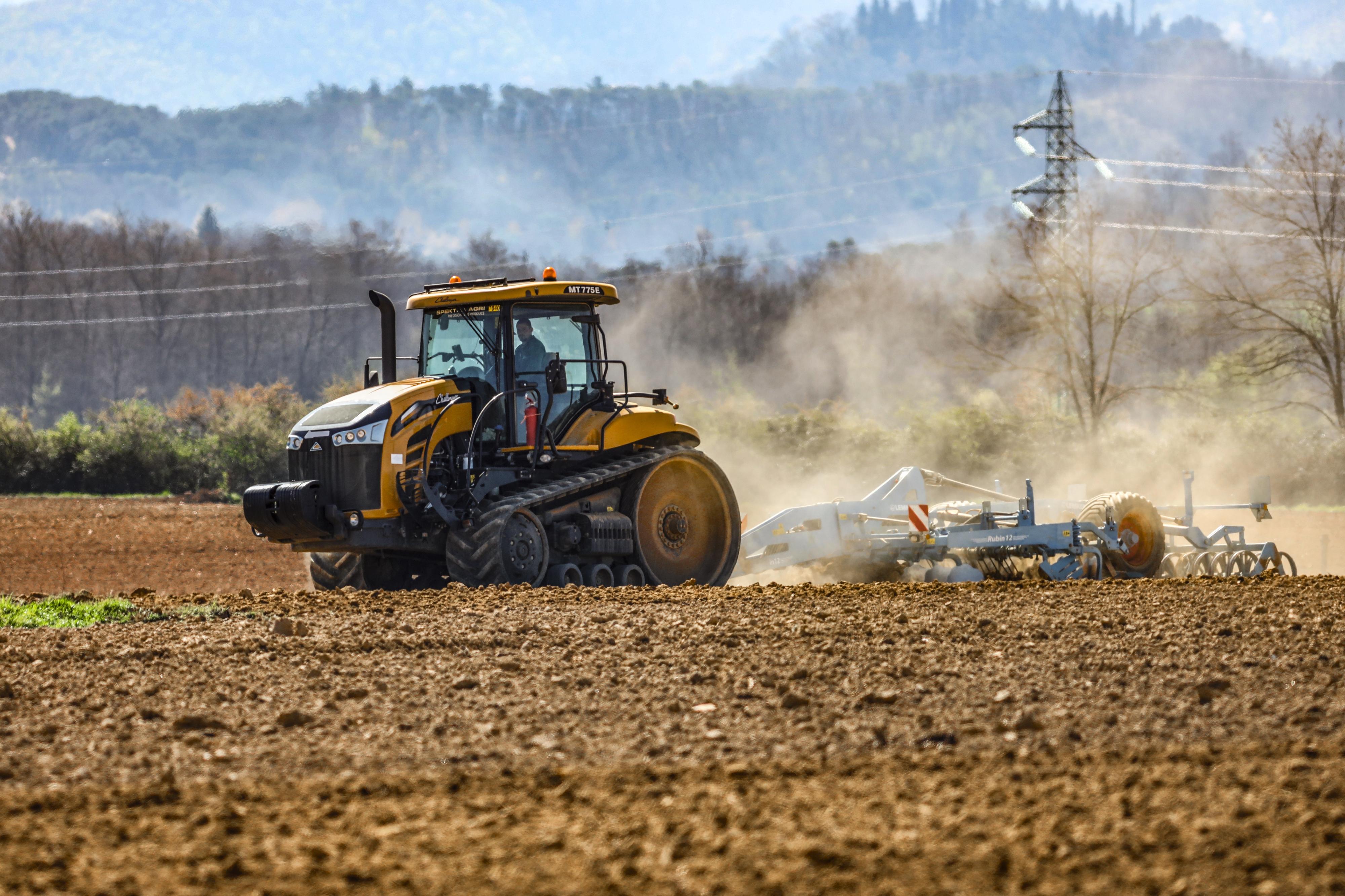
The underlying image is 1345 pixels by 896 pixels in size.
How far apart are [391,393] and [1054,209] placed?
33345 millimetres

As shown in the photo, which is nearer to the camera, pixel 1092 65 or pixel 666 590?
pixel 666 590

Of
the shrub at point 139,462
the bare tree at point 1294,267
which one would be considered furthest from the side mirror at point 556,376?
the shrub at point 139,462

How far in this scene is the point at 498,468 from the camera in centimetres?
1268

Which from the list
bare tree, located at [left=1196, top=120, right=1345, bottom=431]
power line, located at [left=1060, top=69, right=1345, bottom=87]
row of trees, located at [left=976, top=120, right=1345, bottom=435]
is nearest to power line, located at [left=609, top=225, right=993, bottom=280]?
row of trees, located at [left=976, top=120, right=1345, bottom=435]

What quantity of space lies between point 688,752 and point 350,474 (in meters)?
6.73

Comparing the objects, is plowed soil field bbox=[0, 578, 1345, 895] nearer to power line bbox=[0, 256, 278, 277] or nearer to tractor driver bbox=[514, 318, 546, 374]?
tractor driver bbox=[514, 318, 546, 374]

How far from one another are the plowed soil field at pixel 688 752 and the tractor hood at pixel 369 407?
2.34m

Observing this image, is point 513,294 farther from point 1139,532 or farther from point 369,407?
point 1139,532

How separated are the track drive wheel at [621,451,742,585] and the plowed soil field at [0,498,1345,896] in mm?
3673

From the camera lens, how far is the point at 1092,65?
190 metres

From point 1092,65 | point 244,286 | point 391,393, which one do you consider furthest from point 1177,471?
point 1092,65

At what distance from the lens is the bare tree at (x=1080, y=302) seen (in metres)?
34.5

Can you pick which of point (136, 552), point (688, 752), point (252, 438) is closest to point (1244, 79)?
point (252, 438)

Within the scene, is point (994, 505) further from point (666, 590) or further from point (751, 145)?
point (751, 145)
